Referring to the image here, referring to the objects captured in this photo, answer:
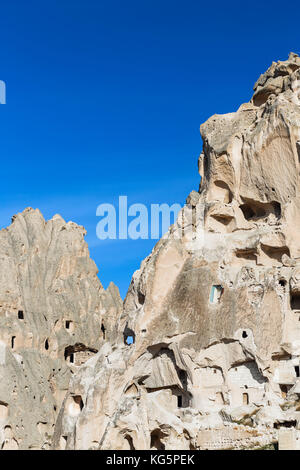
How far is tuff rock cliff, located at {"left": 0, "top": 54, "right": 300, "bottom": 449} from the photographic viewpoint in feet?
154

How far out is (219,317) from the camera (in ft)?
161

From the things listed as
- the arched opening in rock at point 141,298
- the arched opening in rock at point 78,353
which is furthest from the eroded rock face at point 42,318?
the arched opening in rock at point 141,298

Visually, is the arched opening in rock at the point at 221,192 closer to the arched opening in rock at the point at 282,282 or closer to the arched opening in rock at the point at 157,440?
the arched opening in rock at the point at 282,282

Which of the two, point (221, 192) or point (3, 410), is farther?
point (3, 410)

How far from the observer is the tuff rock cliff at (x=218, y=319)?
154 ft

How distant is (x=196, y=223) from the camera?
2087 inches

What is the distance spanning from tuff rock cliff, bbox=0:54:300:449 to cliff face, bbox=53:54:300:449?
6cm

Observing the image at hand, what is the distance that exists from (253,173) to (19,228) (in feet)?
80.5

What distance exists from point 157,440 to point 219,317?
284 inches

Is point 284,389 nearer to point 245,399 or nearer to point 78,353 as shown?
point 245,399

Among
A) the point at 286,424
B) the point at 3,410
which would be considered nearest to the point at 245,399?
the point at 286,424

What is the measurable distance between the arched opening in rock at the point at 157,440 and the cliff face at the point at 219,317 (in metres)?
0.11

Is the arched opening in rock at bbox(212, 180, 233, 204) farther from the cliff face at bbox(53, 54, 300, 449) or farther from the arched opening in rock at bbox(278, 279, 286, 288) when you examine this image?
the arched opening in rock at bbox(278, 279, 286, 288)
